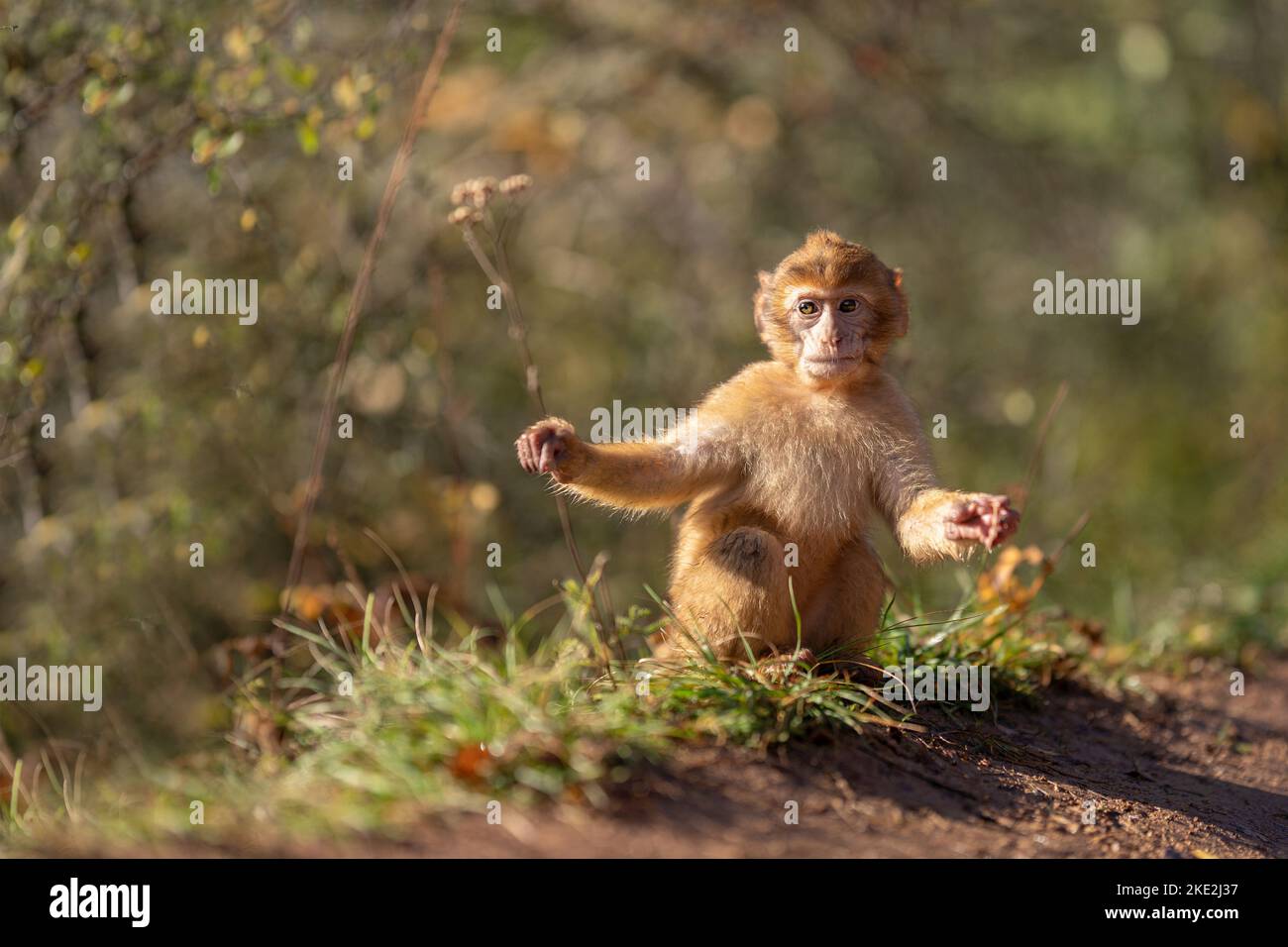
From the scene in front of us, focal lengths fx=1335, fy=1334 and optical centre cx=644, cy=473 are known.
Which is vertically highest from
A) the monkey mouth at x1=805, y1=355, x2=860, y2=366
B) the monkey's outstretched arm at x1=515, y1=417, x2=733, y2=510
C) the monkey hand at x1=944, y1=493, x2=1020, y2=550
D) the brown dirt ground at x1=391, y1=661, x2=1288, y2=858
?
the monkey mouth at x1=805, y1=355, x2=860, y2=366

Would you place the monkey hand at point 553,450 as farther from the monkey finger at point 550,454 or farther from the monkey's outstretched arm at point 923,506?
the monkey's outstretched arm at point 923,506

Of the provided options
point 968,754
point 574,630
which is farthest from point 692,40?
point 968,754

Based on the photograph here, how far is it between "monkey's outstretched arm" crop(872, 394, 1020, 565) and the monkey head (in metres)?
0.33

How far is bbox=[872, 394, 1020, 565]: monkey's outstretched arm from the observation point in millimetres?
4598

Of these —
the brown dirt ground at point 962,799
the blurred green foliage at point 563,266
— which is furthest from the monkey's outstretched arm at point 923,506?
the blurred green foliage at point 563,266

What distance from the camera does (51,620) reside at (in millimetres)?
8188

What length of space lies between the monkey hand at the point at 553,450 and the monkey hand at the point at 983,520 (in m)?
1.39

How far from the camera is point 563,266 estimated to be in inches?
509

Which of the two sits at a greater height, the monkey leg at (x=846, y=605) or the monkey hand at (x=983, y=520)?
the monkey hand at (x=983, y=520)

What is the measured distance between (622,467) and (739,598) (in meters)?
0.69

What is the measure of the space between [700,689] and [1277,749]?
342 cm

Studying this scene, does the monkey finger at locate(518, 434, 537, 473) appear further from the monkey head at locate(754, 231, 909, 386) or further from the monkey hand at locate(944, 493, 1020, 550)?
the monkey hand at locate(944, 493, 1020, 550)

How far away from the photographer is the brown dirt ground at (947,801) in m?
3.89

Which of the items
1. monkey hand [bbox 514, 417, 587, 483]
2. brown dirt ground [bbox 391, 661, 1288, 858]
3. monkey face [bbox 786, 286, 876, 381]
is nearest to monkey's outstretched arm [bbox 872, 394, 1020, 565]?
monkey face [bbox 786, 286, 876, 381]
